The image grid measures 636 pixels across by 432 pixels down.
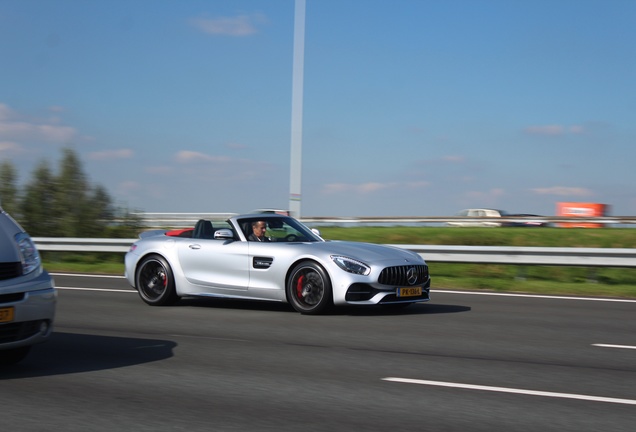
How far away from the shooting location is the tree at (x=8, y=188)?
2627cm

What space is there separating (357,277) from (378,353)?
8.57 ft

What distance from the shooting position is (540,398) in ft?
18.9

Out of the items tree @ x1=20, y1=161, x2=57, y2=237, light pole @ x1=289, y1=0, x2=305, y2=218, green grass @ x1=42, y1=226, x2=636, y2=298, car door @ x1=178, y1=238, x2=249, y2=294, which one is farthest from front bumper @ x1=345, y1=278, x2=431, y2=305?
tree @ x1=20, y1=161, x2=57, y2=237

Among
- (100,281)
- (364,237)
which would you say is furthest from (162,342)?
(364,237)

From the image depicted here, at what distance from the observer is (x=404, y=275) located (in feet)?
34.5

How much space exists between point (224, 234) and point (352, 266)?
1949mm

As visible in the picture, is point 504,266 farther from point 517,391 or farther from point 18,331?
point 18,331

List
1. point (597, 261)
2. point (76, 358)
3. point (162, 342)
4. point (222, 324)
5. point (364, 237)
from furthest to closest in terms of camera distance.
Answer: point (364, 237)
point (597, 261)
point (222, 324)
point (162, 342)
point (76, 358)

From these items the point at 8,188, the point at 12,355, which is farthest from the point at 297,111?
the point at 12,355

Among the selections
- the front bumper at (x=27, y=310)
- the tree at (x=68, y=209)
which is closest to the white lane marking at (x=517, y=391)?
the front bumper at (x=27, y=310)

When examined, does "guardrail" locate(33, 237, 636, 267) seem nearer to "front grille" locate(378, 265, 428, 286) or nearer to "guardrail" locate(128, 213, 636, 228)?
"front grille" locate(378, 265, 428, 286)

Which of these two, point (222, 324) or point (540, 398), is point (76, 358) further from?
point (540, 398)

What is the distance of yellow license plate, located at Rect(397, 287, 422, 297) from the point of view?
1042cm

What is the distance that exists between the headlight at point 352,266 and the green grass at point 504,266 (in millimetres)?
4889
